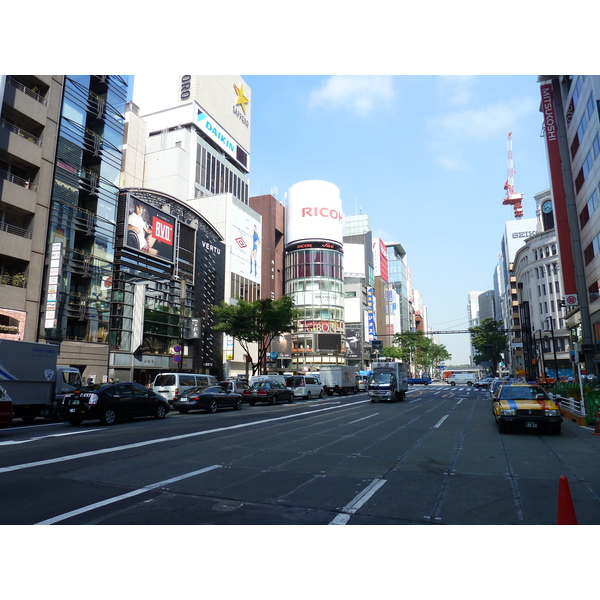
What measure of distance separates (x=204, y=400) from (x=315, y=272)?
208 ft

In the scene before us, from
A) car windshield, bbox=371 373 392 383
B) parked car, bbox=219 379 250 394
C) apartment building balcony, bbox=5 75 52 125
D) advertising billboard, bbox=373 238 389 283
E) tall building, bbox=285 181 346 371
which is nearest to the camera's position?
apartment building balcony, bbox=5 75 52 125

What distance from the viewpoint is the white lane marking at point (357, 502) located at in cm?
571

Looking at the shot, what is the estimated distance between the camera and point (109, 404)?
58.0ft

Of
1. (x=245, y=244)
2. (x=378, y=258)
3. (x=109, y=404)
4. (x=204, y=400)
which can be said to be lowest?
(x=204, y=400)

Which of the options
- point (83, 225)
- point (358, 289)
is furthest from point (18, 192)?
point (358, 289)

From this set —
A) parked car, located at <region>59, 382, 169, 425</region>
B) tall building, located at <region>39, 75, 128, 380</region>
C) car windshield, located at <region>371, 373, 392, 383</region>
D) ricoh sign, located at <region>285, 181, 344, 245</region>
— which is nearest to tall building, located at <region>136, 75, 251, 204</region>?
ricoh sign, located at <region>285, 181, 344, 245</region>

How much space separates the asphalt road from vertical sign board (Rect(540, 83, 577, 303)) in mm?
30615

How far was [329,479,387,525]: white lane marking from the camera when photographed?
225 inches

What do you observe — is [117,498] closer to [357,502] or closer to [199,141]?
[357,502]

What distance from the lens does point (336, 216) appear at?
297 feet

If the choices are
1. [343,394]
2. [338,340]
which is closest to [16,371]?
[343,394]

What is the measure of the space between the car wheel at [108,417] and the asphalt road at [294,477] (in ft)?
9.17

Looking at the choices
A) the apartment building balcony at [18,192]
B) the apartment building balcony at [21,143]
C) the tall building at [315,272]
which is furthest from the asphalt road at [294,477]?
the tall building at [315,272]

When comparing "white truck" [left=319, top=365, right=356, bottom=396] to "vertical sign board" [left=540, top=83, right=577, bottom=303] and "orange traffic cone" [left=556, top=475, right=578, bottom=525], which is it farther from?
"orange traffic cone" [left=556, top=475, right=578, bottom=525]
